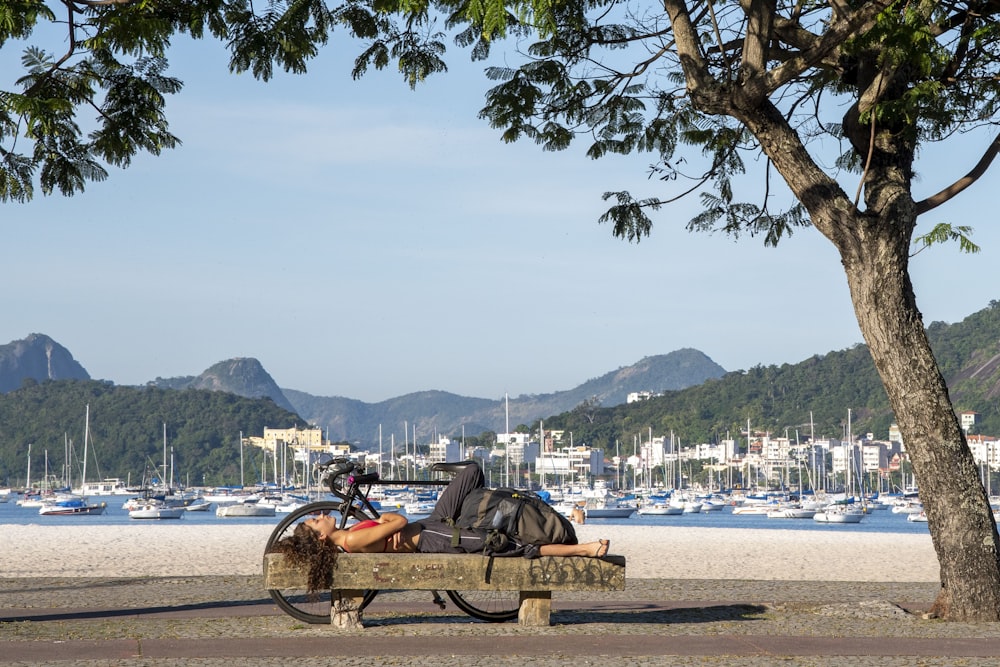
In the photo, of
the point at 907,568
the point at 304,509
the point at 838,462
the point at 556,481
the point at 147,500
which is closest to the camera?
the point at 304,509

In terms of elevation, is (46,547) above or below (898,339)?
below

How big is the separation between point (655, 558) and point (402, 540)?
1381 centimetres

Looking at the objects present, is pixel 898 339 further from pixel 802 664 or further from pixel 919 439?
pixel 802 664

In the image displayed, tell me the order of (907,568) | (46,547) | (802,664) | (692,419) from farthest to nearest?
1. (692,419)
2. (46,547)
3. (907,568)
4. (802,664)

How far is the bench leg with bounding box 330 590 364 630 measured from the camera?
7938 mm

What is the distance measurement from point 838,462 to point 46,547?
149624mm

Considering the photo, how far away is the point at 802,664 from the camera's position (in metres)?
6.73

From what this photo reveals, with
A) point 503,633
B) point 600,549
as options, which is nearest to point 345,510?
point 503,633

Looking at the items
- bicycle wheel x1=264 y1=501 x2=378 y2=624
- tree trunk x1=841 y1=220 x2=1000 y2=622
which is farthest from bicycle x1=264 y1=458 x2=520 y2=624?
tree trunk x1=841 y1=220 x2=1000 y2=622

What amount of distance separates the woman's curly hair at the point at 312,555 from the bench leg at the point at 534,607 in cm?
126

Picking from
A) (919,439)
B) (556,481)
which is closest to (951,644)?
(919,439)

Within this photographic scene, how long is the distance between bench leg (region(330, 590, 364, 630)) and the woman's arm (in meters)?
0.36

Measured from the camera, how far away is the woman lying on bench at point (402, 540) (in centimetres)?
762

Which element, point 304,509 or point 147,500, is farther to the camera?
point 147,500
